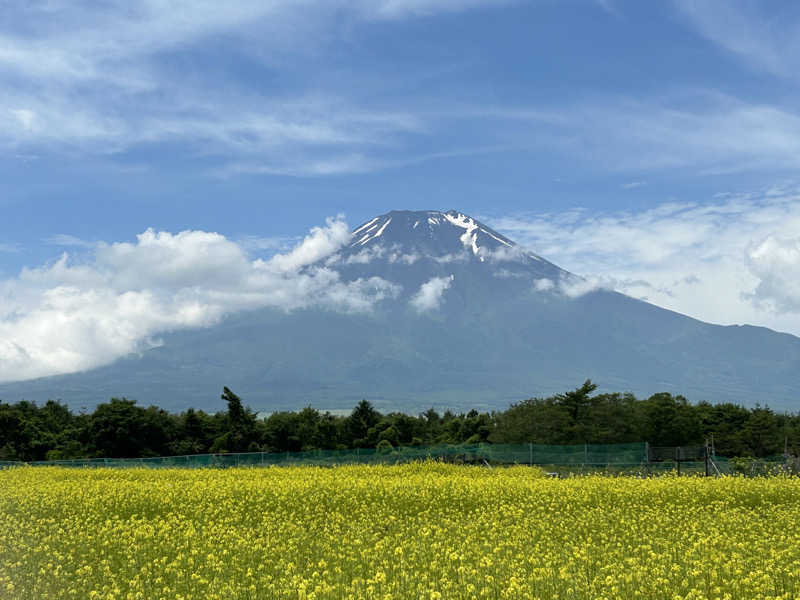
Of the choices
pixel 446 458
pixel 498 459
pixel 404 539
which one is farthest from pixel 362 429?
pixel 404 539

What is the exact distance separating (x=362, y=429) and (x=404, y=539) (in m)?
50.4

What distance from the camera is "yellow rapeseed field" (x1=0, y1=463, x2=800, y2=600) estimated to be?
36.1 ft

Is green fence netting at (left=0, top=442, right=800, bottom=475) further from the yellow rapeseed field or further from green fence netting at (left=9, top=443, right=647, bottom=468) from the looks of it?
the yellow rapeseed field

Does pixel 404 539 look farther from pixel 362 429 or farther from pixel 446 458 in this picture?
pixel 362 429

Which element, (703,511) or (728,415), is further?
(728,415)

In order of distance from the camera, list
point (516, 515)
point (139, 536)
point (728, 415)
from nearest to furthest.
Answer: point (139, 536) → point (516, 515) → point (728, 415)

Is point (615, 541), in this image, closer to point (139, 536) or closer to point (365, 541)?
point (365, 541)

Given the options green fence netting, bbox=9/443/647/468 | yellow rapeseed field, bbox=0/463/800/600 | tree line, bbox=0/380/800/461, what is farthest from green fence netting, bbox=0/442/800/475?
tree line, bbox=0/380/800/461

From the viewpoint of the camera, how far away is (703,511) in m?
17.6

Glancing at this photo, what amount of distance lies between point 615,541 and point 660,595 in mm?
3618

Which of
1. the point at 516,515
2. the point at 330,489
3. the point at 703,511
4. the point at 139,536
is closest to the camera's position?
the point at 139,536

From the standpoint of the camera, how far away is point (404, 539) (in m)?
14.4

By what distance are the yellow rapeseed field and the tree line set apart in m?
34.6

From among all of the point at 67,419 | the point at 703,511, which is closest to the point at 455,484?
the point at 703,511
